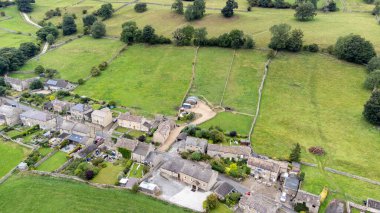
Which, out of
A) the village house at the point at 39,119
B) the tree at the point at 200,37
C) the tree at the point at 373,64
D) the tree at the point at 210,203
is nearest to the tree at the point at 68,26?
the tree at the point at 200,37

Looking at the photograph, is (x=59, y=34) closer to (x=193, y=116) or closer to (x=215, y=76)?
(x=215, y=76)

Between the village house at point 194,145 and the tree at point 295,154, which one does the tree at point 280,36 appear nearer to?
the tree at point 295,154

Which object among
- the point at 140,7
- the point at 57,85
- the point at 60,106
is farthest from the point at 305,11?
the point at 60,106

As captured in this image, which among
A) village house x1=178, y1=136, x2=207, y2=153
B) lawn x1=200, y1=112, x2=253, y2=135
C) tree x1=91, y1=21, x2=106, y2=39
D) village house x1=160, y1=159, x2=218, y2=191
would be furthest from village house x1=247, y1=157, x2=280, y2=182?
tree x1=91, y1=21, x2=106, y2=39

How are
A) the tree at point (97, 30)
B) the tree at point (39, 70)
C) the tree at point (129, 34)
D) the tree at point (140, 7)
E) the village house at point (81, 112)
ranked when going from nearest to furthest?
the village house at point (81, 112) < the tree at point (39, 70) < the tree at point (129, 34) < the tree at point (97, 30) < the tree at point (140, 7)

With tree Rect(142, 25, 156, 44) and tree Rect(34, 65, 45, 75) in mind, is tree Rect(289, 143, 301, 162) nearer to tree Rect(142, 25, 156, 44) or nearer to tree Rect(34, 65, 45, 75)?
tree Rect(142, 25, 156, 44)

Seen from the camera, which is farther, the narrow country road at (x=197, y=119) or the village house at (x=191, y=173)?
the narrow country road at (x=197, y=119)
